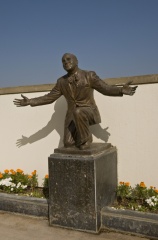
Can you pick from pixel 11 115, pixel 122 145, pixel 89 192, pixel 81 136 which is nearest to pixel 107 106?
pixel 122 145

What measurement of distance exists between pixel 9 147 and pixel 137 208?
3076 millimetres

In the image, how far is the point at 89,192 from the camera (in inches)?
148

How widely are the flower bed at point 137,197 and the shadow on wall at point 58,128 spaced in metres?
0.91

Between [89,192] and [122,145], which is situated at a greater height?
[122,145]

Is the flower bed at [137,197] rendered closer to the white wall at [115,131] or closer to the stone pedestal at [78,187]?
the white wall at [115,131]

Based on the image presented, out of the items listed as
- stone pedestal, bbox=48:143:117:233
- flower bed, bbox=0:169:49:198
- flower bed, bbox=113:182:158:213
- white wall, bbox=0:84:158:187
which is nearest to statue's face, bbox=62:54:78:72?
white wall, bbox=0:84:158:187

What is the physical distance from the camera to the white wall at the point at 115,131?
4480 millimetres

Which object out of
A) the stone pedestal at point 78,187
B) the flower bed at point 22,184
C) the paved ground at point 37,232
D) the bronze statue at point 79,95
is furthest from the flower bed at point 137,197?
the flower bed at point 22,184

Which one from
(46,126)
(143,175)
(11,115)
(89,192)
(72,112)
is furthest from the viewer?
(11,115)

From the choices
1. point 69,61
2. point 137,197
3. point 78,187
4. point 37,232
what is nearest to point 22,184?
point 37,232

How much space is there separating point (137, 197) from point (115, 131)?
1142mm

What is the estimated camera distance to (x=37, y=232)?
152 inches

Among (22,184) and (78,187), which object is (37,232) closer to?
(78,187)

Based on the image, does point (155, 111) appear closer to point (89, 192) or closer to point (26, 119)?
point (89, 192)
